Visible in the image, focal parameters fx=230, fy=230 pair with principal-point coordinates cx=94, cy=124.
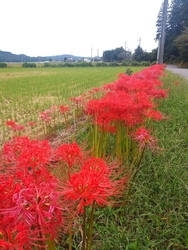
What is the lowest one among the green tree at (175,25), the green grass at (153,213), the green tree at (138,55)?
the green grass at (153,213)

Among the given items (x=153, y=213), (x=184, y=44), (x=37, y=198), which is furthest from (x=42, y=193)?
(x=184, y=44)

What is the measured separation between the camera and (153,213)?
212cm

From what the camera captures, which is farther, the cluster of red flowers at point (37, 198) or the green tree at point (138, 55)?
the green tree at point (138, 55)

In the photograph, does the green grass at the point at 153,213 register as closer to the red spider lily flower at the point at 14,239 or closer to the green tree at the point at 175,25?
the red spider lily flower at the point at 14,239

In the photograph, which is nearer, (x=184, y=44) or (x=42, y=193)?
(x=42, y=193)

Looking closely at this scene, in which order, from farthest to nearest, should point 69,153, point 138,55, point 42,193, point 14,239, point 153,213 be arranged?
point 138,55 < point 153,213 < point 69,153 < point 42,193 < point 14,239

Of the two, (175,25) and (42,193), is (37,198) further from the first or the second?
→ (175,25)

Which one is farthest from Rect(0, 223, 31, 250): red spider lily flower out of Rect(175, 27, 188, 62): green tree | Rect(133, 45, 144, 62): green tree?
Rect(133, 45, 144, 62): green tree

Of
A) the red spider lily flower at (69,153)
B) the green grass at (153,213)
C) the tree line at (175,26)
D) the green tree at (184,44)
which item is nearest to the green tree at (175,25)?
the tree line at (175,26)

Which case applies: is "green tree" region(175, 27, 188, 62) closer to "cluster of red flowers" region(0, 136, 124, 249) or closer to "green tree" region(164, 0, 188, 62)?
"green tree" region(164, 0, 188, 62)

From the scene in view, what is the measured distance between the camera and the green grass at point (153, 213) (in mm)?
1799

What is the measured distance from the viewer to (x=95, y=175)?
0.83m

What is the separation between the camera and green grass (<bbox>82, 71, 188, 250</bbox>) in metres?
1.80

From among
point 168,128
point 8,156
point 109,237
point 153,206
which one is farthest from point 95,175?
point 168,128
